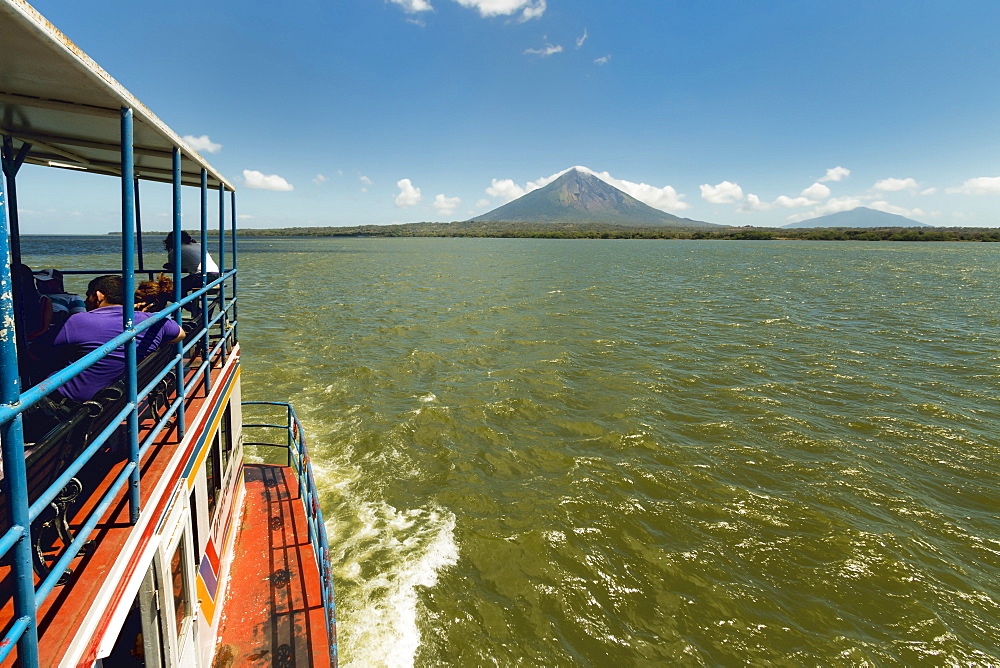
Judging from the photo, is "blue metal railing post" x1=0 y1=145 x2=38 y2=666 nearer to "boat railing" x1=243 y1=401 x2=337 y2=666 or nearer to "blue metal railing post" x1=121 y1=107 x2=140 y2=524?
"blue metal railing post" x1=121 y1=107 x2=140 y2=524

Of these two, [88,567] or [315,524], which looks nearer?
[88,567]

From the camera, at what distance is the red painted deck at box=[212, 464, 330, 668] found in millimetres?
5324

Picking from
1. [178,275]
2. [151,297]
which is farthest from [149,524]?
[151,297]

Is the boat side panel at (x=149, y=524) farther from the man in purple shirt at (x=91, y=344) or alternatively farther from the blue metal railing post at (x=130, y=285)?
the man in purple shirt at (x=91, y=344)

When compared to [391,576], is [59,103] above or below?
above

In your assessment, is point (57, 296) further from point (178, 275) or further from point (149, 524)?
point (149, 524)

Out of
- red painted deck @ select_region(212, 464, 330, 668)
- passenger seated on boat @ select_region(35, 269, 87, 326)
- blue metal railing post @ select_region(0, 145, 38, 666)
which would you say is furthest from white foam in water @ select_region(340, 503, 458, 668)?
blue metal railing post @ select_region(0, 145, 38, 666)

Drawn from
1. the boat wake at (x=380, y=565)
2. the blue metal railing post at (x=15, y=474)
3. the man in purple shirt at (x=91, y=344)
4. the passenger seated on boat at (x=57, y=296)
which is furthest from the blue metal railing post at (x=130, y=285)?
the boat wake at (x=380, y=565)

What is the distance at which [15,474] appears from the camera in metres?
2.04

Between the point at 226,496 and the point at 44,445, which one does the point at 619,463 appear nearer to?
the point at 226,496

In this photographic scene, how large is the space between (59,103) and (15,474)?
2574mm

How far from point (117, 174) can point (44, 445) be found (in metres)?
5.70

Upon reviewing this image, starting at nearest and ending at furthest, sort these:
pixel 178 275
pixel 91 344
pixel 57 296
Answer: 1. pixel 91 344
2. pixel 178 275
3. pixel 57 296

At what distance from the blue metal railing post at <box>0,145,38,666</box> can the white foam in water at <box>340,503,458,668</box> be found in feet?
18.9
